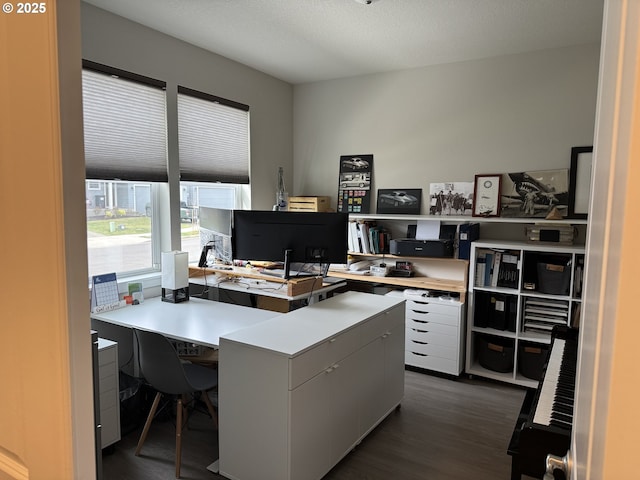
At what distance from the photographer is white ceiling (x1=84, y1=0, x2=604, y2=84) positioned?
2.99m

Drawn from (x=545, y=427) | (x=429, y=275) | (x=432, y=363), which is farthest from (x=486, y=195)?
Answer: (x=545, y=427)

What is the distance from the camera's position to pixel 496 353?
3811 mm

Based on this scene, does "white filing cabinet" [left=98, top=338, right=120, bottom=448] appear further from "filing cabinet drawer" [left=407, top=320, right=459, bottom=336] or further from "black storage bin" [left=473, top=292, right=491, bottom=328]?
"black storage bin" [left=473, top=292, right=491, bottom=328]

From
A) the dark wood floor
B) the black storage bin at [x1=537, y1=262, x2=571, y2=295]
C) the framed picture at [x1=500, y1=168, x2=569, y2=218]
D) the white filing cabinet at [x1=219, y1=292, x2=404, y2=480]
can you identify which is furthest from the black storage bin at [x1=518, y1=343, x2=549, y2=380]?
the white filing cabinet at [x1=219, y1=292, x2=404, y2=480]

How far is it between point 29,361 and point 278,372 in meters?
1.45

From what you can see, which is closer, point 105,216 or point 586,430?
point 586,430

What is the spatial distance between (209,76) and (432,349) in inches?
122

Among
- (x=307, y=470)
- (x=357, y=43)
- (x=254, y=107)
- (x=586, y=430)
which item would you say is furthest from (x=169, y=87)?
(x=586, y=430)

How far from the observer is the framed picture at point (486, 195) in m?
4.02

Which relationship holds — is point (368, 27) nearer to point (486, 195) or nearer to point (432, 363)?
point (486, 195)

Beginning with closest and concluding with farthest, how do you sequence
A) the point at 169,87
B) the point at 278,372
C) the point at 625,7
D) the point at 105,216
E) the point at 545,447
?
the point at 625,7 → the point at 545,447 → the point at 278,372 → the point at 105,216 → the point at 169,87

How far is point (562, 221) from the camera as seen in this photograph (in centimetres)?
352

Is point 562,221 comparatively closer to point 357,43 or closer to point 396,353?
point 396,353

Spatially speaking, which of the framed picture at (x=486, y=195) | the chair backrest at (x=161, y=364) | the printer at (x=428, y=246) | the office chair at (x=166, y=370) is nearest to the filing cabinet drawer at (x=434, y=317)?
the printer at (x=428, y=246)
